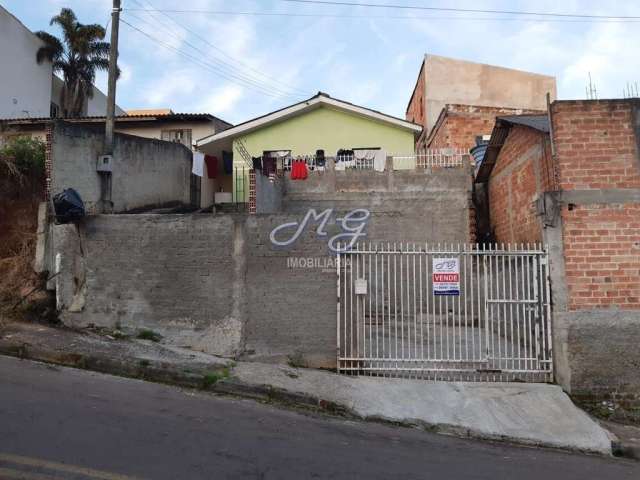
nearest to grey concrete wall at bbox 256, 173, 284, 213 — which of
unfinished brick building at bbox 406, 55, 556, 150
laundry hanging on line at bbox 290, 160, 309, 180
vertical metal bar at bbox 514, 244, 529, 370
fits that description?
laundry hanging on line at bbox 290, 160, 309, 180

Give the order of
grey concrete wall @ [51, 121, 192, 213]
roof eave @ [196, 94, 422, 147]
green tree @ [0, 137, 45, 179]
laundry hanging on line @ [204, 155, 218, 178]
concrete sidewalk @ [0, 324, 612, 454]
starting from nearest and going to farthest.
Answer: concrete sidewalk @ [0, 324, 612, 454] → grey concrete wall @ [51, 121, 192, 213] → green tree @ [0, 137, 45, 179] → roof eave @ [196, 94, 422, 147] → laundry hanging on line @ [204, 155, 218, 178]

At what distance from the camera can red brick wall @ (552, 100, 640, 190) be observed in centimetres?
698

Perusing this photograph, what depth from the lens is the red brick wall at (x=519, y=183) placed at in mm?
8070

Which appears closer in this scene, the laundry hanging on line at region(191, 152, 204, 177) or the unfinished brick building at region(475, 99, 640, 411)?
the unfinished brick building at region(475, 99, 640, 411)

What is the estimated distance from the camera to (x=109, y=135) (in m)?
11.1

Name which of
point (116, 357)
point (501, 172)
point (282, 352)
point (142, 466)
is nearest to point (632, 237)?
point (501, 172)

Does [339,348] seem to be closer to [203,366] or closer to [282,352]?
[282,352]

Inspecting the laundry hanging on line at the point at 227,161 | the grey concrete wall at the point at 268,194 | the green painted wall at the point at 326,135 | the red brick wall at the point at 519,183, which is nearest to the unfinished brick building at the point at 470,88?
the green painted wall at the point at 326,135

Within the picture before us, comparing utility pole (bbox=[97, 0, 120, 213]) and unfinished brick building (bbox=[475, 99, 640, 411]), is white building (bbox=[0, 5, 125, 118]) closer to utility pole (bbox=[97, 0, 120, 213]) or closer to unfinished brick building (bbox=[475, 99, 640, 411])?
utility pole (bbox=[97, 0, 120, 213])

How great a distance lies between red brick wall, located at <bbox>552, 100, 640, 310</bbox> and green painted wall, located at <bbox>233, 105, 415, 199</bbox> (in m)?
11.9

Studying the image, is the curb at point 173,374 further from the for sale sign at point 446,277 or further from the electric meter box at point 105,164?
the electric meter box at point 105,164

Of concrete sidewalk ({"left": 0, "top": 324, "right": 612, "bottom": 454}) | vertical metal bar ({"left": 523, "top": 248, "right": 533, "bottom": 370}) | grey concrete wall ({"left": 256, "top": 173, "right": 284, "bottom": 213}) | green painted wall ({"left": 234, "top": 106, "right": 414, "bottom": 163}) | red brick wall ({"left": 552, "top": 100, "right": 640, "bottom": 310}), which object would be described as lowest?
concrete sidewalk ({"left": 0, "top": 324, "right": 612, "bottom": 454})

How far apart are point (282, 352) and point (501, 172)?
6.69m

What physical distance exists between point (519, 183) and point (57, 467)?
28.4 feet
